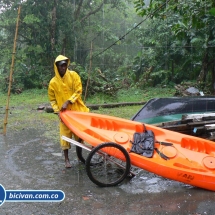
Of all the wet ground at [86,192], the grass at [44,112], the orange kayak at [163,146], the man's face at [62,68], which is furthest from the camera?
the grass at [44,112]

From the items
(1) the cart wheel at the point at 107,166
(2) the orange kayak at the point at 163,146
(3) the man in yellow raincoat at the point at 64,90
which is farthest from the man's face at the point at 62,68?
(1) the cart wheel at the point at 107,166

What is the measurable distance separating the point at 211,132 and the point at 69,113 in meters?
2.19

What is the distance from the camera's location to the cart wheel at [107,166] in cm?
379

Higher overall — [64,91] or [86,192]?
[64,91]

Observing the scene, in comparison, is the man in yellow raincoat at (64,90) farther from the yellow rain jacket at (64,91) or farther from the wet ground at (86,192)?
the wet ground at (86,192)

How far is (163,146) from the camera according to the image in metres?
4.12

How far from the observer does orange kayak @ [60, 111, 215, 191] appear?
3.72 m

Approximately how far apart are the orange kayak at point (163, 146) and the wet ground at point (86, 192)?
0.24m

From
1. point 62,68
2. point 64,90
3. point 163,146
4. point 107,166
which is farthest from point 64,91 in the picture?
point 163,146

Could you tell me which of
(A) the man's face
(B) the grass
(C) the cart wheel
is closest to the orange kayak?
(C) the cart wheel

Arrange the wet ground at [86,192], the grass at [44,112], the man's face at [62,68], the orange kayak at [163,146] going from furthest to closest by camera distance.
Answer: the grass at [44,112] → the man's face at [62,68] → the orange kayak at [163,146] → the wet ground at [86,192]

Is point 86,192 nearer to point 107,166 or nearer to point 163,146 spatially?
point 107,166

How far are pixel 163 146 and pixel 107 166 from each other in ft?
3.35

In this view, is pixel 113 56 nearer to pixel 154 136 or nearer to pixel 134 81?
pixel 134 81
